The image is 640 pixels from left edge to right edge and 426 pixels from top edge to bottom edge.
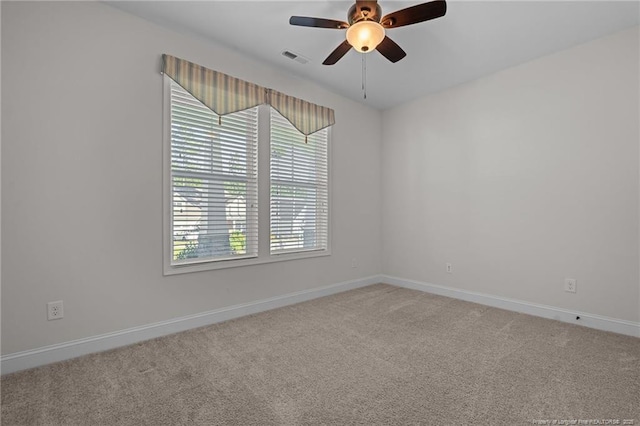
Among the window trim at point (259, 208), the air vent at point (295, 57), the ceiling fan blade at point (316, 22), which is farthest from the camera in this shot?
the air vent at point (295, 57)

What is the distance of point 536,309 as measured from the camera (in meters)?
3.09

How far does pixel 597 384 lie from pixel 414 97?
3.51 metres

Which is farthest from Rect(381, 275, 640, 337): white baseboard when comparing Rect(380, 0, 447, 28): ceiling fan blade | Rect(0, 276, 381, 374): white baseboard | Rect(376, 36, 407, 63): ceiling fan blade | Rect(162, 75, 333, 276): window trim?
Rect(380, 0, 447, 28): ceiling fan blade

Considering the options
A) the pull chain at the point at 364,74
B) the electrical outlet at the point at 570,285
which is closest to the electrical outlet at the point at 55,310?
the pull chain at the point at 364,74

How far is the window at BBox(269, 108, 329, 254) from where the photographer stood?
11.1 ft

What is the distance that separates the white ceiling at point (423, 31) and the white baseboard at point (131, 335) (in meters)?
2.56

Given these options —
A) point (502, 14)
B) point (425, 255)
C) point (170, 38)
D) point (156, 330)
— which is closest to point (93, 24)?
point (170, 38)

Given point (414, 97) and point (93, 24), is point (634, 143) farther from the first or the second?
point (93, 24)

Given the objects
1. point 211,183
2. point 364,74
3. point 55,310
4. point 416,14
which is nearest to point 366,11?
point 416,14

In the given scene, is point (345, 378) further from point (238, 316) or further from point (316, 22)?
point (316, 22)

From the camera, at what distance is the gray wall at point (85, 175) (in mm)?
1985

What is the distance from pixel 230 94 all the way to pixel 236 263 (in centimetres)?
166

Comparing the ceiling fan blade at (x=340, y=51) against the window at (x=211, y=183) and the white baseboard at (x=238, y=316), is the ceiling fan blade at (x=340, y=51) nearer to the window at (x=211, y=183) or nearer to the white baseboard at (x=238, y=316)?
the window at (x=211, y=183)

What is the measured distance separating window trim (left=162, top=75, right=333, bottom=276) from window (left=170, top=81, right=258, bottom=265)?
0.04 meters
